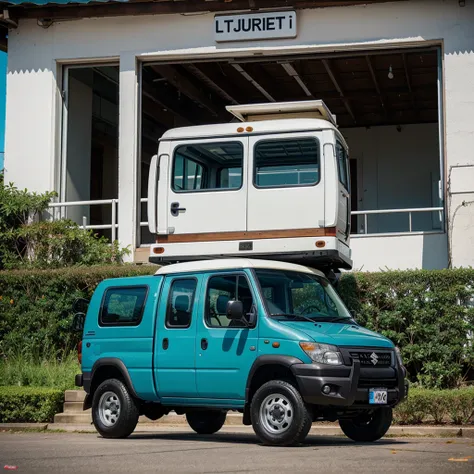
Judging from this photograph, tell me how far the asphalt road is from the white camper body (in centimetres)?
334

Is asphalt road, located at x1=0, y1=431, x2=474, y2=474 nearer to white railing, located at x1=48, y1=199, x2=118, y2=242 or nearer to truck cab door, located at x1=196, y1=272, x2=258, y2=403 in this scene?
truck cab door, located at x1=196, y1=272, x2=258, y2=403

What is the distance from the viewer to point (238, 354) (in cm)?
1114

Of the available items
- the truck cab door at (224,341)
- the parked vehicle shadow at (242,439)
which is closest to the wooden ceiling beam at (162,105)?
the parked vehicle shadow at (242,439)

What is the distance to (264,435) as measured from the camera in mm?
10656

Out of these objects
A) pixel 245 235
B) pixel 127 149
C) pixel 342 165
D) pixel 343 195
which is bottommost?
pixel 245 235

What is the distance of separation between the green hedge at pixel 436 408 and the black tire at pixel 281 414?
3.69 m

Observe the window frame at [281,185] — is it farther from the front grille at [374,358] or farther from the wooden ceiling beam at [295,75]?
the wooden ceiling beam at [295,75]

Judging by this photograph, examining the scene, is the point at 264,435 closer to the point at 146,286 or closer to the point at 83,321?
the point at 146,286

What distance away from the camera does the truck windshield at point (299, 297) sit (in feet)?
37.2

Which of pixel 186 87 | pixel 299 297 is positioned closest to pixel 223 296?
pixel 299 297

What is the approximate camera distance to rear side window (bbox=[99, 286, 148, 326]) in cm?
1230

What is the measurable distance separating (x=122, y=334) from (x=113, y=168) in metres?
17.0

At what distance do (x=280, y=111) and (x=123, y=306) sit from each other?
197 inches

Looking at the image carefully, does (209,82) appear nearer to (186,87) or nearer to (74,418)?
(186,87)
